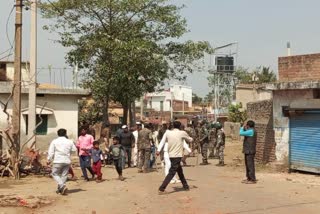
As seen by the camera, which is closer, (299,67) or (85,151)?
(85,151)

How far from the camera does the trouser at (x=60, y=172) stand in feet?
38.2

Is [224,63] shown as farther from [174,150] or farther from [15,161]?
[174,150]

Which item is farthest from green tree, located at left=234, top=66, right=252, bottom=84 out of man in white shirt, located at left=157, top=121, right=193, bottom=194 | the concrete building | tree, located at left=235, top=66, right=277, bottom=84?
man in white shirt, located at left=157, top=121, right=193, bottom=194

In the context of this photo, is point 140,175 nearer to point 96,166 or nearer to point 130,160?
point 96,166

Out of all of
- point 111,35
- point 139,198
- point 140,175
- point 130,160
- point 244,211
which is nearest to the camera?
point 244,211

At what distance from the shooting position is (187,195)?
37.2 feet

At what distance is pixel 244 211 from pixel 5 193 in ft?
19.2

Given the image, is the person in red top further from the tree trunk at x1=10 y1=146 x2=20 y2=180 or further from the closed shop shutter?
the closed shop shutter

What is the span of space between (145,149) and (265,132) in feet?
14.3

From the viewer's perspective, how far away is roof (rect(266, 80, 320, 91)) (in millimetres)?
14938

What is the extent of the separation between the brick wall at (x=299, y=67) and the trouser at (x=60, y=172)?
802 cm

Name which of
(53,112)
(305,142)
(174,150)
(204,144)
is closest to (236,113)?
(53,112)

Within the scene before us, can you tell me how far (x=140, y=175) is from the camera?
1588 cm

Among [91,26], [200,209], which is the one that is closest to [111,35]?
[91,26]
